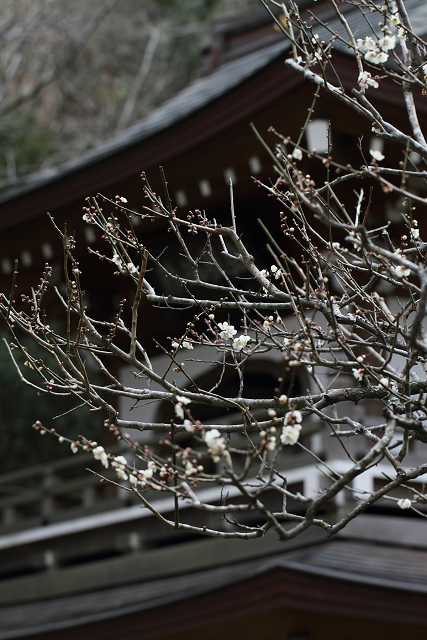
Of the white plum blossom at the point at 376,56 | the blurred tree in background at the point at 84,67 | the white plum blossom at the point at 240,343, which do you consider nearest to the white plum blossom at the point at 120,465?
the white plum blossom at the point at 240,343

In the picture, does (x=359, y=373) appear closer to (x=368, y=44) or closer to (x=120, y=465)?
(x=120, y=465)

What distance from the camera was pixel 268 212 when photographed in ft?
16.1

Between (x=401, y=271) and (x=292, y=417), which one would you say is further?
(x=401, y=271)

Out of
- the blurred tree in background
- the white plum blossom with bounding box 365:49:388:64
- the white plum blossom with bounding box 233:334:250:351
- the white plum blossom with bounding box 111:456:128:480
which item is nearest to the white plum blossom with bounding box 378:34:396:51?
the white plum blossom with bounding box 365:49:388:64

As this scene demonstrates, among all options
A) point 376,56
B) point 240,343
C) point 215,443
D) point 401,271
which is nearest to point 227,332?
point 240,343

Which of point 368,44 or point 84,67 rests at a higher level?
point 84,67

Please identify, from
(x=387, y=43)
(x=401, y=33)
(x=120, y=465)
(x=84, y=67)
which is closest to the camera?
(x=120, y=465)

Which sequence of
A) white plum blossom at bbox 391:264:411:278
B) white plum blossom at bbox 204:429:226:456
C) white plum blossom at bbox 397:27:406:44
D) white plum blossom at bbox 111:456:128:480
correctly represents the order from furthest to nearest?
white plum blossom at bbox 397:27:406:44 → white plum blossom at bbox 391:264:411:278 → white plum blossom at bbox 111:456:128:480 → white plum blossom at bbox 204:429:226:456

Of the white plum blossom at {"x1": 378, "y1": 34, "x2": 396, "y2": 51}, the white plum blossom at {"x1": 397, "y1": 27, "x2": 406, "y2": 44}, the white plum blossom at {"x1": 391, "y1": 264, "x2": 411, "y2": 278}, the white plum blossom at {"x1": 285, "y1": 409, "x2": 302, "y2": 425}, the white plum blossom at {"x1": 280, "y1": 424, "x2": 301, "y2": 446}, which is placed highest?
the white plum blossom at {"x1": 397, "y1": 27, "x2": 406, "y2": 44}

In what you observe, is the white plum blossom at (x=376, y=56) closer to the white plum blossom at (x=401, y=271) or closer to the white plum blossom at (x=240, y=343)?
the white plum blossom at (x=401, y=271)

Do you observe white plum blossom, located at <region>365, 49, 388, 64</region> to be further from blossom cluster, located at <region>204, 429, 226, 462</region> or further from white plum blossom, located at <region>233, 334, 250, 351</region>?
blossom cluster, located at <region>204, 429, 226, 462</region>

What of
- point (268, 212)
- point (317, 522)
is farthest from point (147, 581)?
point (317, 522)

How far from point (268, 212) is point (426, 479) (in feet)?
7.12

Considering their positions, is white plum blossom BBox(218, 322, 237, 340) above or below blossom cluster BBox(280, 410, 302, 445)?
above
